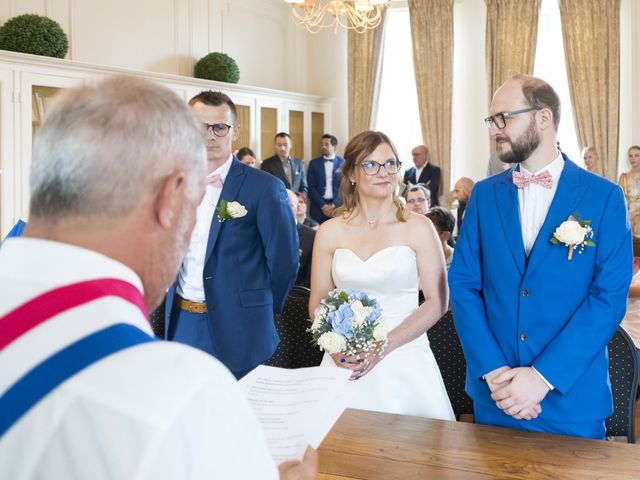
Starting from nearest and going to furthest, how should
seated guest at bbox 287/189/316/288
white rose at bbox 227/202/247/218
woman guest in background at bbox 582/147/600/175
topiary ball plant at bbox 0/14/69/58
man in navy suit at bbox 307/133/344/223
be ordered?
white rose at bbox 227/202/247/218
seated guest at bbox 287/189/316/288
topiary ball plant at bbox 0/14/69/58
woman guest in background at bbox 582/147/600/175
man in navy suit at bbox 307/133/344/223

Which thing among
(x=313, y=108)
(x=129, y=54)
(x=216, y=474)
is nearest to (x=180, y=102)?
(x=216, y=474)

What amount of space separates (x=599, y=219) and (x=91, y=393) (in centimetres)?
211

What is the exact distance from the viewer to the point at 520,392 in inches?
96.1

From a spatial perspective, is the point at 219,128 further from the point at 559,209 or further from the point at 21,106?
the point at 21,106

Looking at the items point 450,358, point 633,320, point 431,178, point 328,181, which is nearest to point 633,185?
point 431,178

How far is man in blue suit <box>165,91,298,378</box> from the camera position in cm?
321

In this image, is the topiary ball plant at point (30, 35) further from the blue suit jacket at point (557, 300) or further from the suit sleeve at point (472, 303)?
the blue suit jacket at point (557, 300)

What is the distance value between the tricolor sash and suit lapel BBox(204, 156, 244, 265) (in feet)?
7.51

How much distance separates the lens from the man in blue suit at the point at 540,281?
2.45 meters

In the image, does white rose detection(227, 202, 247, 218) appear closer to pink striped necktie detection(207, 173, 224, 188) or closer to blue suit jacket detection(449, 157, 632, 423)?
pink striped necktie detection(207, 173, 224, 188)

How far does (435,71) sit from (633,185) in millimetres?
3691

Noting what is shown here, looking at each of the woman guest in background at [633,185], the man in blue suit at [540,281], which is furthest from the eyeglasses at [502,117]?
the woman guest in background at [633,185]

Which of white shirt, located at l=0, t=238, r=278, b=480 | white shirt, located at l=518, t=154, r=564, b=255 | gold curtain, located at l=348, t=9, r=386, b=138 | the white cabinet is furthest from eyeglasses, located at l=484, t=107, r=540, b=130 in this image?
gold curtain, located at l=348, t=9, r=386, b=138

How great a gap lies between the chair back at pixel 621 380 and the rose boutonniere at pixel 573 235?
512mm
